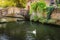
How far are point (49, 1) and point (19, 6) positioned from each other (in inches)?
193

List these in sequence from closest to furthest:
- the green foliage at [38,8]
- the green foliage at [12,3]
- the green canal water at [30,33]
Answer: the green canal water at [30,33]
the green foliage at [38,8]
the green foliage at [12,3]

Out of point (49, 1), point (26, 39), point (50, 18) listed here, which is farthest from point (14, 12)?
point (26, 39)

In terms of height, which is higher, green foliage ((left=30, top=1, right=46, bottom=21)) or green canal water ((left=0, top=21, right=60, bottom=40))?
green foliage ((left=30, top=1, right=46, bottom=21))

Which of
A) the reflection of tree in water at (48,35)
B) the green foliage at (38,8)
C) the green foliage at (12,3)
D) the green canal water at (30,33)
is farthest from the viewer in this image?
the green foliage at (12,3)

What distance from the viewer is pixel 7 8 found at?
29.4 m

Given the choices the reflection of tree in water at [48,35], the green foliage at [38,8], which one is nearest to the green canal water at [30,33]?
the reflection of tree in water at [48,35]

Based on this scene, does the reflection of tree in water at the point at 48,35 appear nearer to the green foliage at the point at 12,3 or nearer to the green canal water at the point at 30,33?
the green canal water at the point at 30,33

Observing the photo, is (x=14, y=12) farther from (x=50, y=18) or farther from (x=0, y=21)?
(x=50, y=18)

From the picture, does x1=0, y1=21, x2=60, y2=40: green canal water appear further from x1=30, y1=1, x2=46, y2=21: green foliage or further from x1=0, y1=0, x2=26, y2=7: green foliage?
x1=0, y1=0, x2=26, y2=7: green foliage

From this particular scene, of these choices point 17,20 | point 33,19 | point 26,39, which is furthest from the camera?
point 17,20

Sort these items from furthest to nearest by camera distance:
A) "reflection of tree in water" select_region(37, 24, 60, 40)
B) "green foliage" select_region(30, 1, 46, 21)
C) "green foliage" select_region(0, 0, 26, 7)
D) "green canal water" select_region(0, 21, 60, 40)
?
1. "green foliage" select_region(0, 0, 26, 7)
2. "green foliage" select_region(30, 1, 46, 21)
3. "green canal water" select_region(0, 21, 60, 40)
4. "reflection of tree in water" select_region(37, 24, 60, 40)

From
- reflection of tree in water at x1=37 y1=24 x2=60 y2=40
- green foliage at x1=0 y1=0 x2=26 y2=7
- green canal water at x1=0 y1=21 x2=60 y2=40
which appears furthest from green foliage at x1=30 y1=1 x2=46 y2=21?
reflection of tree in water at x1=37 y1=24 x2=60 y2=40

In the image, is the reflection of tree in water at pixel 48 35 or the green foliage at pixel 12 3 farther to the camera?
the green foliage at pixel 12 3

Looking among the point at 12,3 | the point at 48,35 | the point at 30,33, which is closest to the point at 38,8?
the point at 12,3
